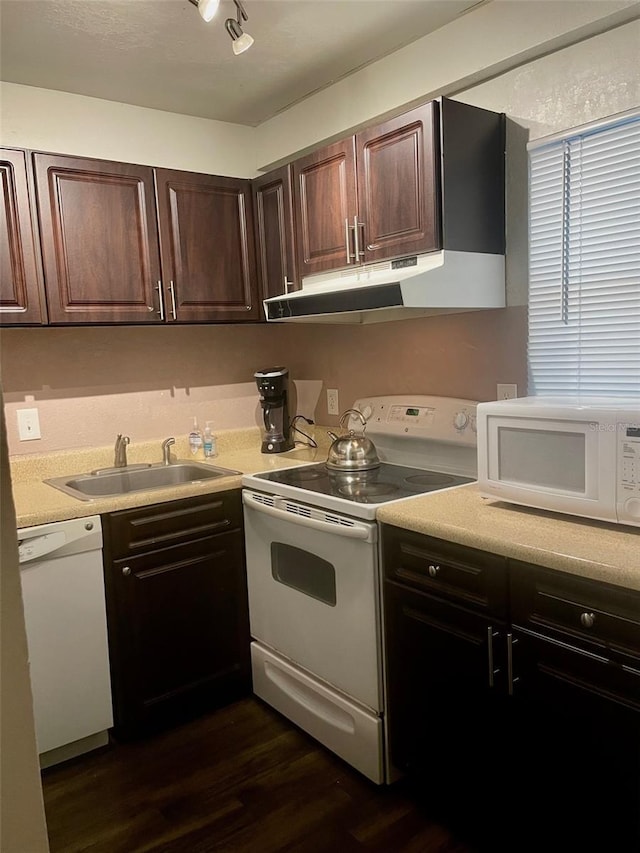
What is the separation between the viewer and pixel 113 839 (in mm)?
1864

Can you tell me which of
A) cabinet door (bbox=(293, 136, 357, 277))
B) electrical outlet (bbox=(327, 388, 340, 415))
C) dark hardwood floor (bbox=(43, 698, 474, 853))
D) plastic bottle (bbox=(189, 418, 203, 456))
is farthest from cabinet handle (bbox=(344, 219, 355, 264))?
dark hardwood floor (bbox=(43, 698, 474, 853))

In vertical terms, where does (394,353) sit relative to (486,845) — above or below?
above

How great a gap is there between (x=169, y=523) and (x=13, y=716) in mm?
1884

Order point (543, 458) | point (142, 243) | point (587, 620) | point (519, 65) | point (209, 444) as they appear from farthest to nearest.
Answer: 1. point (209, 444)
2. point (142, 243)
3. point (519, 65)
4. point (543, 458)
5. point (587, 620)

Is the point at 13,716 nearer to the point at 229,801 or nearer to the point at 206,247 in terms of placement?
the point at 229,801

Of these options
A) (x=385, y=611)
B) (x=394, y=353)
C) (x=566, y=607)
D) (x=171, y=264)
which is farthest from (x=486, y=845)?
(x=171, y=264)

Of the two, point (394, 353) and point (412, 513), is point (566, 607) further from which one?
point (394, 353)

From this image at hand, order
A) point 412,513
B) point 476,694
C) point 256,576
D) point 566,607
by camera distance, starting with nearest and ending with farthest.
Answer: point 566,607, point 476,694, point 412,513, point 256,576

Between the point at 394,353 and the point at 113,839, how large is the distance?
1914mm

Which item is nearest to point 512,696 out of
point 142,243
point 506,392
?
point 506,392

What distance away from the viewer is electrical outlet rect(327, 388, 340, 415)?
2.99 metres

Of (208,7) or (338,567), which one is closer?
(208,7)

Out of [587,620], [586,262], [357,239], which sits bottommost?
[587,620]

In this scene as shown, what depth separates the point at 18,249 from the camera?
2.28 meters
